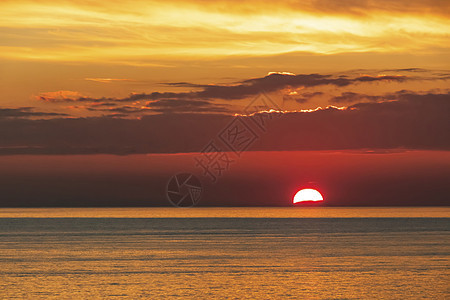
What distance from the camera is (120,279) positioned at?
39875 millimetres

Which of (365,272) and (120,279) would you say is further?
(365,272)

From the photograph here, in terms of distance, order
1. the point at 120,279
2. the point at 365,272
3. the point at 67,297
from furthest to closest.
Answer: the point at 365,272 < the point at 120,279 < the point at 67,297

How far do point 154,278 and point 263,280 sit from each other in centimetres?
602

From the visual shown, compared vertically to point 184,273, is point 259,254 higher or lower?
higher

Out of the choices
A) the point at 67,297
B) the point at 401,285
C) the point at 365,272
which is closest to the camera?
the point at 67,297

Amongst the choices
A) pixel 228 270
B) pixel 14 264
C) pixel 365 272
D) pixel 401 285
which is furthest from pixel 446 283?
pixel 14 264

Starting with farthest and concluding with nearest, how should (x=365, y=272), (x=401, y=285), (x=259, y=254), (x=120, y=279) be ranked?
(x=259, y=254) < (x=365, y=272) < (x=120, y=279) < (x=401, y=285)

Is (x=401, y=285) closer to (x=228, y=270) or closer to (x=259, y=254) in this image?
(x=228, y=270)

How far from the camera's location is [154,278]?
40.3m

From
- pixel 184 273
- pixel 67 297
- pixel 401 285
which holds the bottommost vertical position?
pixel 67 297

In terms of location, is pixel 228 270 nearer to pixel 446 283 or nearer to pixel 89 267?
pixel 89 267

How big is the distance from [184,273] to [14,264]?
13351 millimetres

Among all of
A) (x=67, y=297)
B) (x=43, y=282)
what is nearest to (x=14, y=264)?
(x=43, y=282)

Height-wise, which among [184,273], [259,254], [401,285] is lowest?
[401,285]
